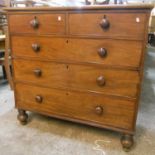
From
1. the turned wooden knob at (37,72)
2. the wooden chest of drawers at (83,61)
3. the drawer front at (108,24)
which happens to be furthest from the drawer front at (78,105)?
the drawer front at (108,24)

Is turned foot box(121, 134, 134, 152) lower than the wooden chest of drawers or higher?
lower

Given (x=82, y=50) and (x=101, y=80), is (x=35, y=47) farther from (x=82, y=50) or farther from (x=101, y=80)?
(x=101, y=80)

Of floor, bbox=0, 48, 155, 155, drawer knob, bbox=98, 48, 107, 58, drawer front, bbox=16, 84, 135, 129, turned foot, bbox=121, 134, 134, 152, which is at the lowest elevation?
floor, bbox=0, 48, 155, 155

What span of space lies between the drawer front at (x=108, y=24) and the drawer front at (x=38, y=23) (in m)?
0.08

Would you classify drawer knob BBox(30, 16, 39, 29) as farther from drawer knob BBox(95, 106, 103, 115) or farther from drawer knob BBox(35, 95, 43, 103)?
drawer knob BBox(95, 106, 103, 115)

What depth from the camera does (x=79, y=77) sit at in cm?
125

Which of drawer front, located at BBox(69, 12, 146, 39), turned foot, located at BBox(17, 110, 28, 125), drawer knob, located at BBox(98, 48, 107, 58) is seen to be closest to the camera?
drawer front, located at BBox(69, 12, 146, 39)

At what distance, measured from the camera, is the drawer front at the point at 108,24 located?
101 cm

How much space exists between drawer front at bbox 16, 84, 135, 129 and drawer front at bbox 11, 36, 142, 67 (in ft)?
0.85

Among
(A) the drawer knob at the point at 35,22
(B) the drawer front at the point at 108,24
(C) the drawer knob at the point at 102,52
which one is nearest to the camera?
(B) the drawer front at the point at 108,24

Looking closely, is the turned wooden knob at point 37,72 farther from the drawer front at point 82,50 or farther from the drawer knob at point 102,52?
the drawer knob at point 102,52

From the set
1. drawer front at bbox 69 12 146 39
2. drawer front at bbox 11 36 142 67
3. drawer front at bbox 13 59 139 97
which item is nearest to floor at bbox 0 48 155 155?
drawer front at bbox 13 59 139 97

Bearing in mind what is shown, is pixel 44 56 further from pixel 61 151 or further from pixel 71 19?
pixel 61 151

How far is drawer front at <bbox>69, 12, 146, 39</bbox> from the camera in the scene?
39.6 inches
